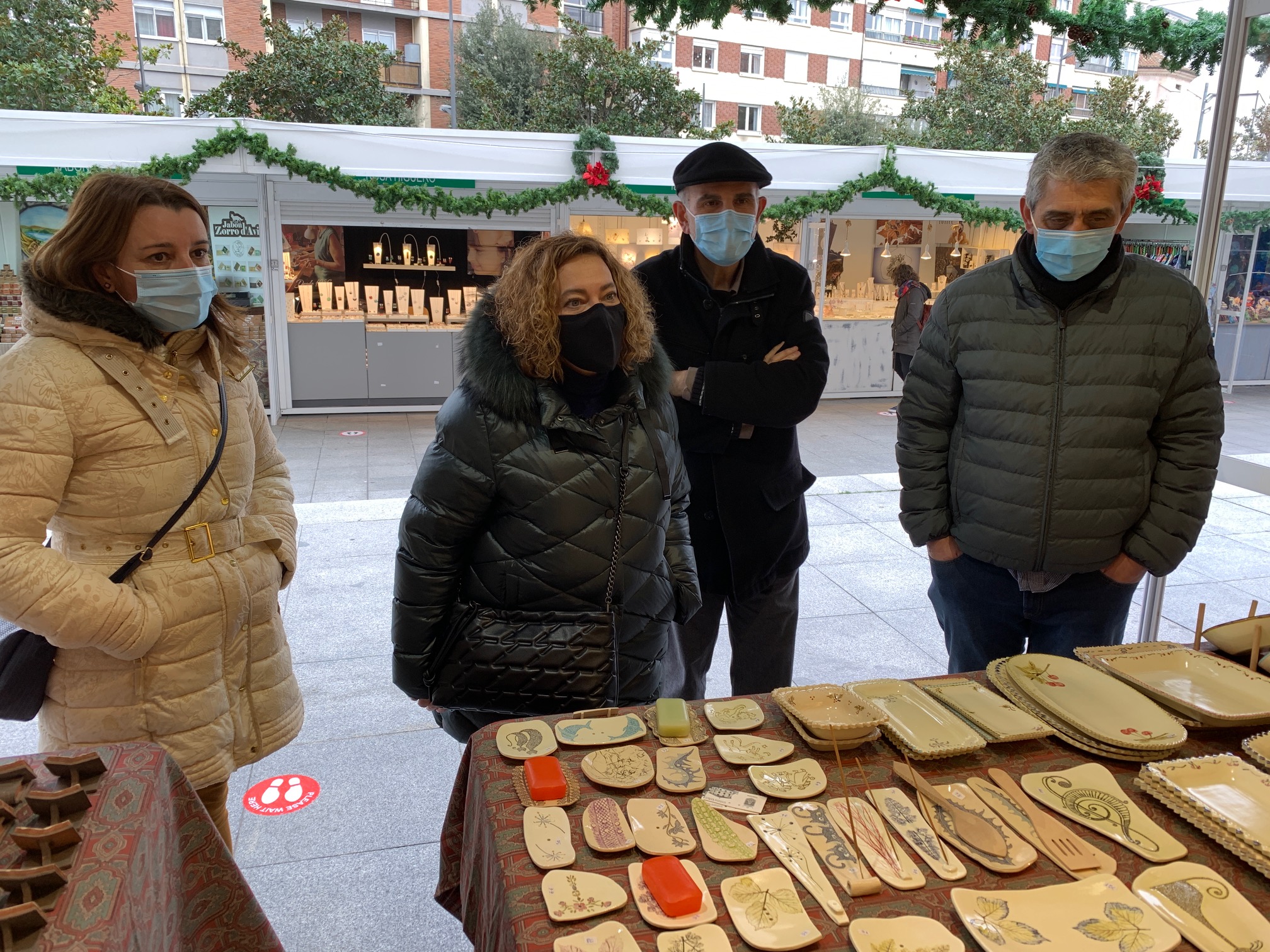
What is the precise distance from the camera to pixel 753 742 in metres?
1.42

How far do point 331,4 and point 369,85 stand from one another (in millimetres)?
12224

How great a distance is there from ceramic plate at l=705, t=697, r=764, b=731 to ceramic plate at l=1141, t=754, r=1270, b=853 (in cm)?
60

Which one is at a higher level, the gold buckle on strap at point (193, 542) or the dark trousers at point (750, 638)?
the gold buckle on strap at point (193, 542)

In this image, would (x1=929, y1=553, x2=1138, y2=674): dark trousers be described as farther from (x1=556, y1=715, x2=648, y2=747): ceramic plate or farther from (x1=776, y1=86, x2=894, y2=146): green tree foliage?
(x1=776, y1=86, x2=894, y2=146): green tree foliage

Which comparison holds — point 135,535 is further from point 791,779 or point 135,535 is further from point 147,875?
point 791,779

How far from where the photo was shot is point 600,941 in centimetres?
99

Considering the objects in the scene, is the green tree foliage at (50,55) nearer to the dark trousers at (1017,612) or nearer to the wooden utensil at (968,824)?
the dark trousers at (1017,612)

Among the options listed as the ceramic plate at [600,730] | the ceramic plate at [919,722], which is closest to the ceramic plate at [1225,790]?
the ceramic plate at [919,722]

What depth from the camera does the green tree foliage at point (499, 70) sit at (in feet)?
66.1

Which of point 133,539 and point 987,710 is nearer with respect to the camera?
point 987,710

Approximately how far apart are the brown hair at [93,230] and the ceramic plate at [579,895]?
1.36 m

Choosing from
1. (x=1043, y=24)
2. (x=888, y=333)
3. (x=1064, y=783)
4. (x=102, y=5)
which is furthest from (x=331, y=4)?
(x=1064, y=783)

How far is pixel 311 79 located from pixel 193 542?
19.6m


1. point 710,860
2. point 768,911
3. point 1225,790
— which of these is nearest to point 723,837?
point 710,860
